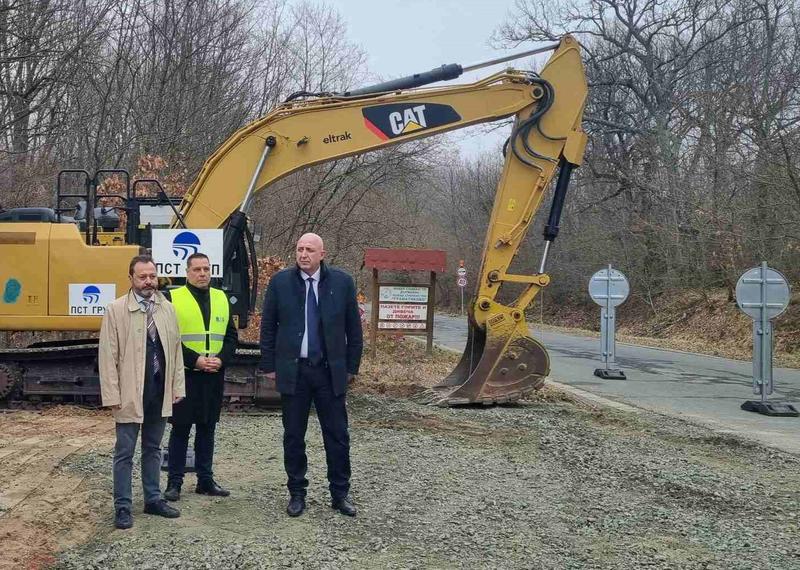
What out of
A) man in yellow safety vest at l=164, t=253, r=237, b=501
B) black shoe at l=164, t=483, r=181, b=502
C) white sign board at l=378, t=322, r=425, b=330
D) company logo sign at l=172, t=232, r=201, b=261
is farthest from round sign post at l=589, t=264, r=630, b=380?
black shoe at l=164, t=483, r=181, b=502

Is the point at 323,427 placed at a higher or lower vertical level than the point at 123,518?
higher

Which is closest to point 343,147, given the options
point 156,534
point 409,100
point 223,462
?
point 409,100

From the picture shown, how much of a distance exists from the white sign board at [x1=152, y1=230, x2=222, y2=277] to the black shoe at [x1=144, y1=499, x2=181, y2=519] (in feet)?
13.6

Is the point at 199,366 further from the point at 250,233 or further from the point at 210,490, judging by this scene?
the point at 250,233

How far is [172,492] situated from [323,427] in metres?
1.15

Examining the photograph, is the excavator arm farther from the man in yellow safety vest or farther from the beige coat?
the beige coat

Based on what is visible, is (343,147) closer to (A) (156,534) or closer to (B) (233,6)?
(A) (156,534)

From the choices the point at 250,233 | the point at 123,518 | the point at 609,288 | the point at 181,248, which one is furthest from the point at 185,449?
the point at 609,288

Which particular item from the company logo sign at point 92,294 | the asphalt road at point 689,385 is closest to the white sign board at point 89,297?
the company logo sign at point 92,294

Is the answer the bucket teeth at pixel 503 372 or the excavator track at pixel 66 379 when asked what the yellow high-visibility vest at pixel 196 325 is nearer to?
the excavator track at pixel 66 379

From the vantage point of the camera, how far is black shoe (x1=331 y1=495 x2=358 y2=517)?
5559 mm

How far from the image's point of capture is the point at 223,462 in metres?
7.18

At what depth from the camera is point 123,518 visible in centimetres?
514

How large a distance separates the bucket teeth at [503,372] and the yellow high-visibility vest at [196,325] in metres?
4.99
